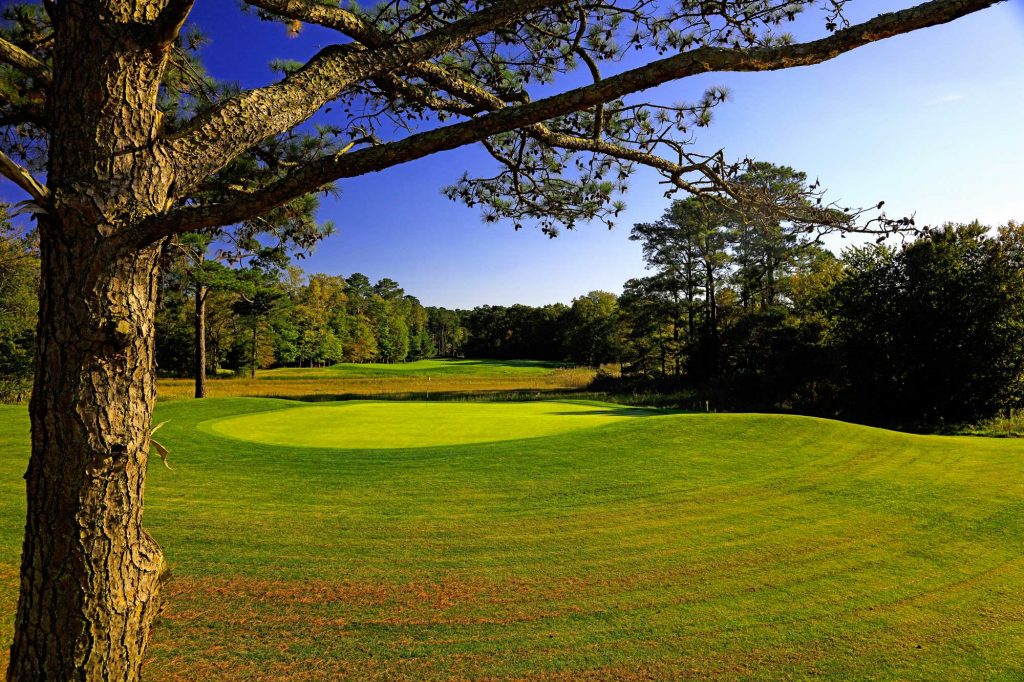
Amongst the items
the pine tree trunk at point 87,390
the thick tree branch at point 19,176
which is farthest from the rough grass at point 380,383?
the thick tree branch at point 19,176

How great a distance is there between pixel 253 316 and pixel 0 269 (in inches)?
625

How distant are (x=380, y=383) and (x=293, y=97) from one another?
116ft

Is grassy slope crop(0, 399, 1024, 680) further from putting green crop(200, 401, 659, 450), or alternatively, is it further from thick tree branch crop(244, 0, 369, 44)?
thick tree branch crop(244, 0, 369, 44)

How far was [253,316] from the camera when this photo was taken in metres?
37.3

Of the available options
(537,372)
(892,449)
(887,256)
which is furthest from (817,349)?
(537,372)

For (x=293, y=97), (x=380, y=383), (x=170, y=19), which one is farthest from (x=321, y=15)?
(x=380, y=383)

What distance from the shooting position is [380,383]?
36188 millimetres

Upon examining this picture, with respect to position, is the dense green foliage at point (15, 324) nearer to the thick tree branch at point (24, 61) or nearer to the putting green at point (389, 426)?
the putting green at point (389, 426)

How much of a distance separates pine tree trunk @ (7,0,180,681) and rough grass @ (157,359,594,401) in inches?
994

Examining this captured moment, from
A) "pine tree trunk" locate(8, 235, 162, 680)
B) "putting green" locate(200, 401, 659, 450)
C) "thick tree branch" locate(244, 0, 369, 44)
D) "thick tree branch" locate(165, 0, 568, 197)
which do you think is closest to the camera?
"pine tree trunk" locate(8, 235, 162, 680)

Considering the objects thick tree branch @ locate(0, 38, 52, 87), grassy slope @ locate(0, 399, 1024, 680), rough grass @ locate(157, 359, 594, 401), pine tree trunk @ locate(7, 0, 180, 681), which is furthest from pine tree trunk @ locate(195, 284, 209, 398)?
pine tree trunk @ locate(7, 0, 180, 681)

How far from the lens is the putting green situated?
910 cm

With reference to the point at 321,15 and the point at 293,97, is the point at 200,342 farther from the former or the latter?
the point at 293,97

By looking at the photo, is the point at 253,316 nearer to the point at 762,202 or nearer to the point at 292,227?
the point at 292,227
